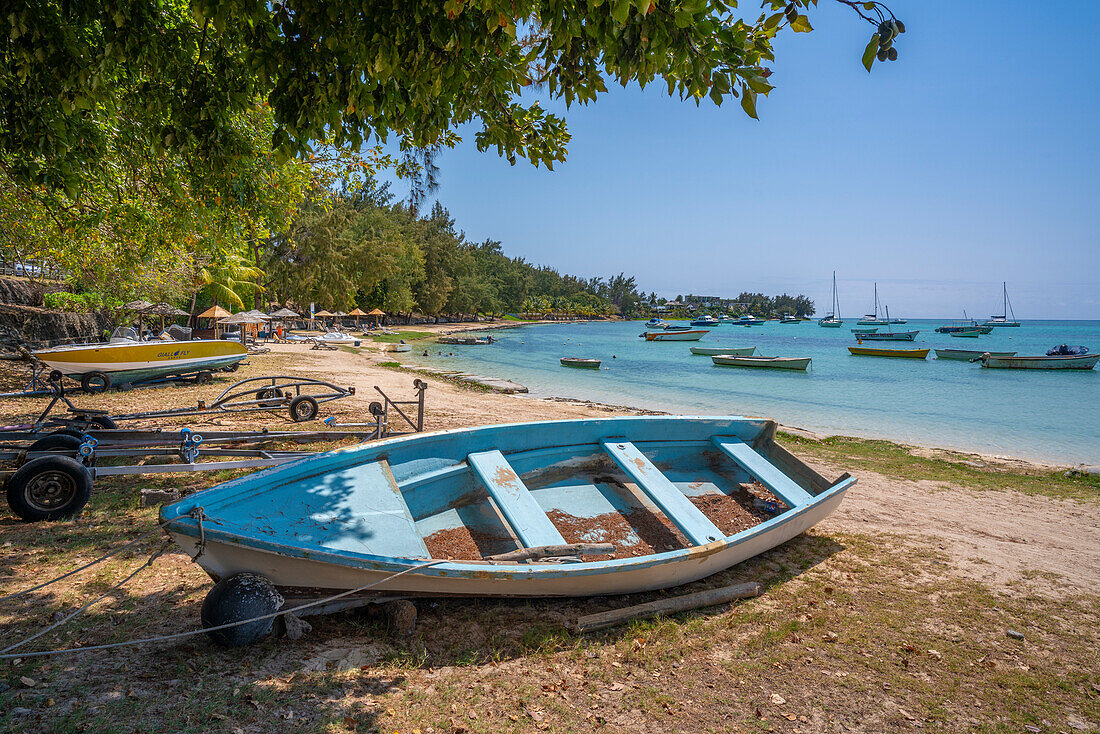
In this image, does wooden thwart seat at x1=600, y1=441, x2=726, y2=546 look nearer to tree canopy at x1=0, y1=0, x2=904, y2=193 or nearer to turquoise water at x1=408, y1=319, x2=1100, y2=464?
tree canopy at x1=0, y1=0, x2=904, y2=193

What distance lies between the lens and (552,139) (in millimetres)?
5000

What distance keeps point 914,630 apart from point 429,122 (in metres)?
6.05

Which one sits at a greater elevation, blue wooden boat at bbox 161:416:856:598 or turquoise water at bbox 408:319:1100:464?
blue wooden boat at bbox 161:416:856:598

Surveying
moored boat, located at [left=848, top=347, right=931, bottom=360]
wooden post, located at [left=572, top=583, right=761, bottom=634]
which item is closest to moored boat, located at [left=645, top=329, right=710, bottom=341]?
moored boat, located at [left=848, top=347, right=931, bottom=360]

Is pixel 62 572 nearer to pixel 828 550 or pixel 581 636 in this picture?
pixel 581 636

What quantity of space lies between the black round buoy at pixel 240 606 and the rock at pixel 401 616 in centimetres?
79

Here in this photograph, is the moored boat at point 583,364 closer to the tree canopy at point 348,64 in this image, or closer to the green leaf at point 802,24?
the tree canopy at point 348,64

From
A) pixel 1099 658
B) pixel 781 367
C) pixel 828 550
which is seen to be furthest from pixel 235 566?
pixel 781 367

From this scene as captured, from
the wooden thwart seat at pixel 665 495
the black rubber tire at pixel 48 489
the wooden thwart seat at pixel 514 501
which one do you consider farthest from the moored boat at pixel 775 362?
the black rubber tire at pixel 48 489

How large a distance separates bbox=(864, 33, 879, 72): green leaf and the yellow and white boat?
49.8 feet

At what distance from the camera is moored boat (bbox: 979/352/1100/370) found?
37.2 metres

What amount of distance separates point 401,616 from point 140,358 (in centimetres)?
1265

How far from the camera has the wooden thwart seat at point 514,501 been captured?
4.46 metres

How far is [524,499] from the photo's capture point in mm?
5043
